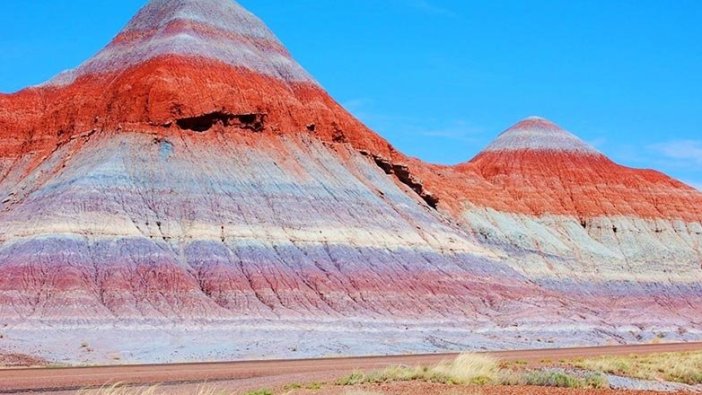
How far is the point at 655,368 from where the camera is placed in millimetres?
33125

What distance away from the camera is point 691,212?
110 meters

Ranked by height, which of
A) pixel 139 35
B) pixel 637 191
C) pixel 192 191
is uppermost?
pixel 139 35

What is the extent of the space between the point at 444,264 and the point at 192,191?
2006cm

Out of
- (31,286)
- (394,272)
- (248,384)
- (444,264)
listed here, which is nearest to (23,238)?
(31,286)

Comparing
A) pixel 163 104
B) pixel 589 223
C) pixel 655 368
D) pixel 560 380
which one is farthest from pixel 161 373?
pixel 589 223

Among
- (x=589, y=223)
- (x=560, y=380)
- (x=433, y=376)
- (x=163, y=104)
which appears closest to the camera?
(x=560, y=380)

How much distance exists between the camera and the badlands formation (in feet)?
176

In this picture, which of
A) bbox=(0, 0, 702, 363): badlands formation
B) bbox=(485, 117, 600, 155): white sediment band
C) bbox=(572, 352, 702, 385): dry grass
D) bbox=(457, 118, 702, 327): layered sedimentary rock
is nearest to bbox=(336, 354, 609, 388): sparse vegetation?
bbox=(572, 352, 702, 385): dry grass

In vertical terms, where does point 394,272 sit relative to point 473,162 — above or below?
below

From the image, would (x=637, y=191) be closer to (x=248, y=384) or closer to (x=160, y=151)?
(x=160, y=151)

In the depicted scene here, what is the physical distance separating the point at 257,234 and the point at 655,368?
119ft

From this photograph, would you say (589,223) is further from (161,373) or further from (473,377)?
(473,377)

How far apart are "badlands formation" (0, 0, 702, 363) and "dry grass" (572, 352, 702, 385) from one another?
52.4ft

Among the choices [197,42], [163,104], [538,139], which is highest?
[197,42]
